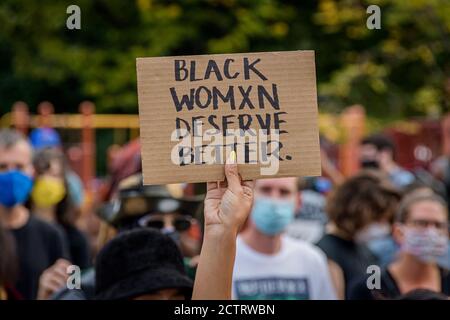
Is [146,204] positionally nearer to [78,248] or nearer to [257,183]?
[257,183]

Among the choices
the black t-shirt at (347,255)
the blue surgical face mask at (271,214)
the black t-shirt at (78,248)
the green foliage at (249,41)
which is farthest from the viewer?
the green foliage at (249,41)

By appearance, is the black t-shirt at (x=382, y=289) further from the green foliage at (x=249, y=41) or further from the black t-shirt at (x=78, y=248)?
the green foliage at (x=249, y=41)

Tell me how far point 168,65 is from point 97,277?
997 millimetres

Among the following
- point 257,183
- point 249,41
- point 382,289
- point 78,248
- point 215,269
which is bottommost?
point 382,289

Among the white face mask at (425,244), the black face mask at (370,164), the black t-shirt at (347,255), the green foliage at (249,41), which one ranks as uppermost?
the green foliage at (249,41)

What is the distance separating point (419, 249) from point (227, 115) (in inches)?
95.1

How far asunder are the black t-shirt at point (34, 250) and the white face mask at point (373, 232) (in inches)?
68.2

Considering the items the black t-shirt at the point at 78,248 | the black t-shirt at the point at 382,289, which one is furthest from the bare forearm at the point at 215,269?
the black t-shirt at the point at 78,248

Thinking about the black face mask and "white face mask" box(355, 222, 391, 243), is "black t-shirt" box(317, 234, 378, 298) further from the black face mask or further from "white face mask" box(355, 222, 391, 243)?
the black face mask

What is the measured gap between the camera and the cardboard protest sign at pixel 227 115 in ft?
10.2

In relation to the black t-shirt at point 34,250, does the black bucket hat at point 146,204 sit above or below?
above

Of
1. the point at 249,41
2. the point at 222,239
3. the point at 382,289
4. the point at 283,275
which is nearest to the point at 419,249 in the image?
the point at 382,289

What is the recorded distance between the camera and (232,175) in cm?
311

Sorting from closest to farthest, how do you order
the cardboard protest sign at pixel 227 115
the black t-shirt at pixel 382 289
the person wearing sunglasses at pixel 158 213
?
the cardboard protest sign at pixel 227 115 → the black t-shirt at pixel 382 289 → the person wearing sunglasses at pixel 158 213
